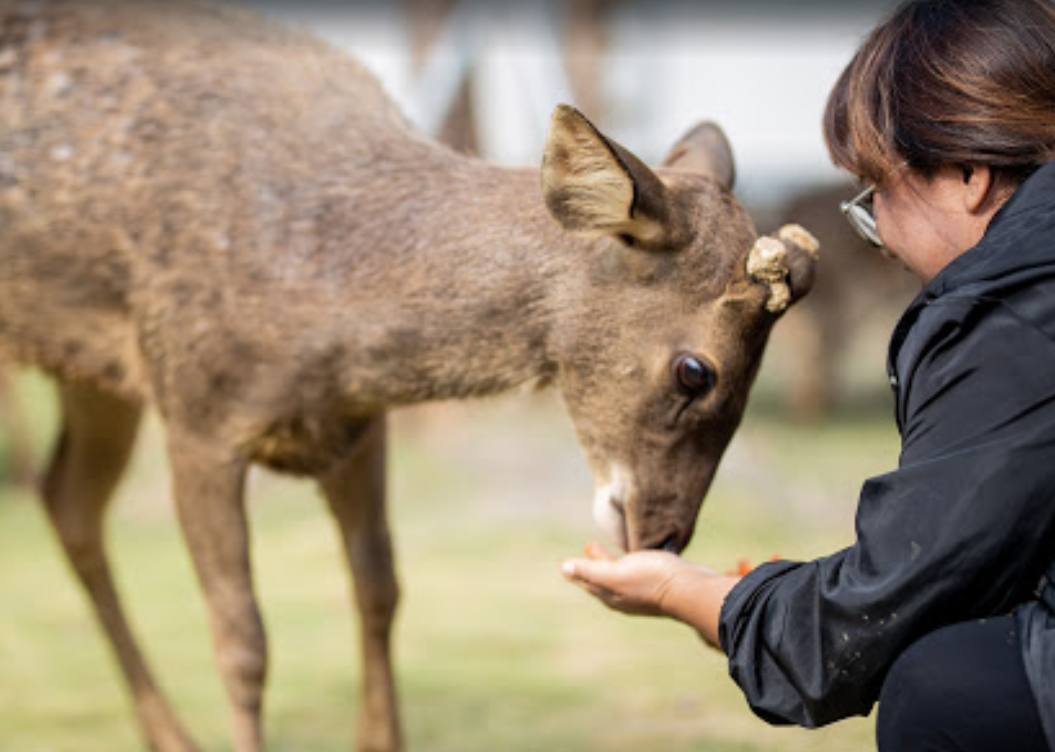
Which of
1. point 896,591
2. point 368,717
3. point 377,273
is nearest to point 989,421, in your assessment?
point 896,591

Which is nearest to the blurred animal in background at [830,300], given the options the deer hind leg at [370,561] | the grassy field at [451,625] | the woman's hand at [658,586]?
the grassy field at [451,625]

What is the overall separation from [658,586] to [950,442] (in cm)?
84

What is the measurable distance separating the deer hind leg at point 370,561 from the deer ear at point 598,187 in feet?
4.46

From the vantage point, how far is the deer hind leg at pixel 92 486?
213 inches

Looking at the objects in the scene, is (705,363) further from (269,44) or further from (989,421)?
(269,44)

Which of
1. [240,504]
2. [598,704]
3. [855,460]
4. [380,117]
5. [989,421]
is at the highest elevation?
[989,421]

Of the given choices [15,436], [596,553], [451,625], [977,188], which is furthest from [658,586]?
[15,436]

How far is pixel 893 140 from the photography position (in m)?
2.83

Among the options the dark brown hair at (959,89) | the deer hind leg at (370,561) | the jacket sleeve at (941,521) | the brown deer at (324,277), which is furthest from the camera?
the deer hind leg at (370,561)

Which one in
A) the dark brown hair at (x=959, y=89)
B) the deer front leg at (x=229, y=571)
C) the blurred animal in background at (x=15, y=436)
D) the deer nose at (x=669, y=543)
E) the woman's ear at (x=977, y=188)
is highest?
the dark brown hair at (x=959, y=89)

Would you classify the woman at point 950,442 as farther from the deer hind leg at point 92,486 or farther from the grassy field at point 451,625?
the deer hind leg at point 92,486

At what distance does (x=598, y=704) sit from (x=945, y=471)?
328cm

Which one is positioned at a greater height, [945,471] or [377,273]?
[945,471]

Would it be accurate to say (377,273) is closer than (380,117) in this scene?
Yes
